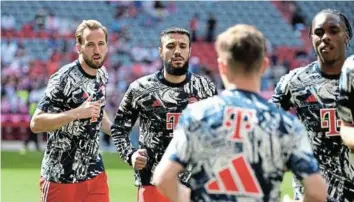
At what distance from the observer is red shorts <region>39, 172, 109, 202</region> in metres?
7.39

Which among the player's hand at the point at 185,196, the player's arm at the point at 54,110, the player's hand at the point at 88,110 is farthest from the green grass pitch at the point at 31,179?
the player's hand at the point at 185,196

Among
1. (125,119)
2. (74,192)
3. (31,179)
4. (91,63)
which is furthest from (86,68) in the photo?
(31,179)

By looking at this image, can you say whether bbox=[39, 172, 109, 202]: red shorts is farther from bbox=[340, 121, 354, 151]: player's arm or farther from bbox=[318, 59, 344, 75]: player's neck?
bbox=[340, 121, 354, 151]: player's arm

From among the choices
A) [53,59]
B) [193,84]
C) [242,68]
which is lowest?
[53,59]

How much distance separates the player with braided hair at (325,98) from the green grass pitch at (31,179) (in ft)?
24.8

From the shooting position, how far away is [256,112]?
13.1ft

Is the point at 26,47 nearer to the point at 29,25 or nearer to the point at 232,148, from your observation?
the point at 29,25

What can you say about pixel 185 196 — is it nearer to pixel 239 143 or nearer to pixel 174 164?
pixel 174 164

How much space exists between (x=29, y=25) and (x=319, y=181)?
28.4m

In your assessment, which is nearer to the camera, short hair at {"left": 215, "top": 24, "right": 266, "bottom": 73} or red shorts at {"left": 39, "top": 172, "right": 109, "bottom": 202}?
short hair at {"left": 215, "top": 24, "right": 266, "bottom": 73}

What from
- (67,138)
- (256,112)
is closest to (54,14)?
(67,138)

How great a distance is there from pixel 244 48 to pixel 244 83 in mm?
166

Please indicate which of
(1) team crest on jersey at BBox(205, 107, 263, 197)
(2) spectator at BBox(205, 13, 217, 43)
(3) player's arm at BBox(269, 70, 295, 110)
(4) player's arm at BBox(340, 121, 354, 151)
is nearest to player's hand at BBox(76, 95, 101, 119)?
(3) player's arm at BBox(269, 70, 295, 110)

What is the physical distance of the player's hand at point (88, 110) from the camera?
707cm
